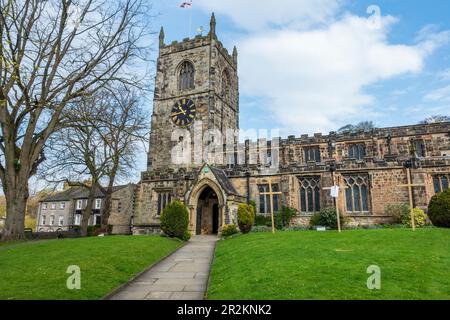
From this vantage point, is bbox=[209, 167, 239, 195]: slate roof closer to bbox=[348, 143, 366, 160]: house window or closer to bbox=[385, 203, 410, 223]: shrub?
bbox=[385, 203, 410, 223]: shrub

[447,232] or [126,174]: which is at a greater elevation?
[126,174]

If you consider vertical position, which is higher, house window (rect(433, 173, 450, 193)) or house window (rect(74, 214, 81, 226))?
house window (rect(433, 173, 450, 193))

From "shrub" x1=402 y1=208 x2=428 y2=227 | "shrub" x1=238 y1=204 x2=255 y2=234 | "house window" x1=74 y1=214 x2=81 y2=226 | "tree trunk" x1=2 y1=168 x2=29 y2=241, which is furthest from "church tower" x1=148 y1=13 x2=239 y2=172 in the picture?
"house window" x1=74 y1=214 x2=81 y2=226

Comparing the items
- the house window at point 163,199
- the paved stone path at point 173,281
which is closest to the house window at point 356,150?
the house window at point 163,199

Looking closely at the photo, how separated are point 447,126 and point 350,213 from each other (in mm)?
15712

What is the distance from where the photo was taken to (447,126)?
2970 cm

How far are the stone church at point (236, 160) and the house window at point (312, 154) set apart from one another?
6 cm

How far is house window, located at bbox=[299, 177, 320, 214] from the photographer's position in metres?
23.9

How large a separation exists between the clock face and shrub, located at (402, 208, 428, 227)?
25.1 m

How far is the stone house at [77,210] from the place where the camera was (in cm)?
4841

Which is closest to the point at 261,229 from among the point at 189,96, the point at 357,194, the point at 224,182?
the point at 224,182

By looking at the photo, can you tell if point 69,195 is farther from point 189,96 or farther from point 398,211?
point 398,211

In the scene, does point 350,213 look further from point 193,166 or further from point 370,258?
point 193,166
